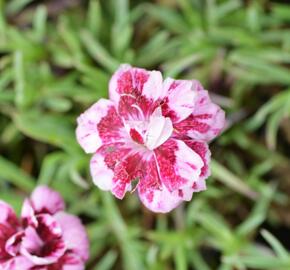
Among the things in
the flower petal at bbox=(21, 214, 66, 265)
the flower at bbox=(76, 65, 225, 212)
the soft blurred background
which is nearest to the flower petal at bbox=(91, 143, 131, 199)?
the flower at bbox=(76, 65, 225, 212)

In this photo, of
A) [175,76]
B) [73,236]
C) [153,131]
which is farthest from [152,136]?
[175,76]

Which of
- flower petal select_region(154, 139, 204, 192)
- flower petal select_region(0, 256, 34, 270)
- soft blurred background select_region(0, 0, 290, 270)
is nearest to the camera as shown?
flower petal select_region(154, 139, 204, 192)

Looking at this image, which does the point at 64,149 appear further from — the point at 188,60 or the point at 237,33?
the point at 237,33

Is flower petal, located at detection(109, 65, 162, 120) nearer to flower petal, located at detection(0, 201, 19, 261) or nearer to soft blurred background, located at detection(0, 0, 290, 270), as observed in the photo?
flower petal, located at detection(0, 201, 19, 261)

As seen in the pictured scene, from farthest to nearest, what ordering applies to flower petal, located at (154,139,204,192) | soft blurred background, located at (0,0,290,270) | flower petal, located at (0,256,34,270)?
1. soft blurred background, located at (0,0,290,270)
2. flower petal, located at (0,256,34,270)
3. flower petal, located at (154,139,204,192)

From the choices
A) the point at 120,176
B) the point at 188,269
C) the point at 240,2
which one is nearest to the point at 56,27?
the point at 240,2

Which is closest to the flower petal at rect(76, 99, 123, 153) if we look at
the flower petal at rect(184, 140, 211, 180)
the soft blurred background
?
the flower petal at rect(184, 140, 211, 180)

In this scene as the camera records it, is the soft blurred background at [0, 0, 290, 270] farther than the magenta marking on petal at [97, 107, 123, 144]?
Yes

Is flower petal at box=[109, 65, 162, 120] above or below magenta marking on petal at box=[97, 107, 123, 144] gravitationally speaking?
above

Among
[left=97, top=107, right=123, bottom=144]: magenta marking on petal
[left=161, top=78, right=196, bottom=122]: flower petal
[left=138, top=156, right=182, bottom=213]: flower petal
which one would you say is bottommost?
[left=138, top=156, right=182, bottom=213]: flower petal
